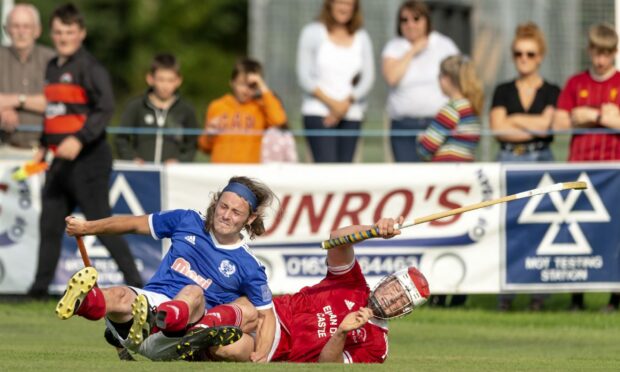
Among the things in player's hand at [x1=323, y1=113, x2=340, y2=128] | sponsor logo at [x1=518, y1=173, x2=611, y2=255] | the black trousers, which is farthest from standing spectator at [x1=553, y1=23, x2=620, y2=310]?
the black trousers

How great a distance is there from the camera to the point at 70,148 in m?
13.6

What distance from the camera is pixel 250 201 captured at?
10266 mm

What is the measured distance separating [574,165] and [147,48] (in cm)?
3033

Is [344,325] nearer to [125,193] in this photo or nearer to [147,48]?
[125,193]

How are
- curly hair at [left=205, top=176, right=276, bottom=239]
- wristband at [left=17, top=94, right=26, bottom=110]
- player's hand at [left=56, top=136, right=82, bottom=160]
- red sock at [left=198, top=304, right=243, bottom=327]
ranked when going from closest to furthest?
red sock at [left=198, top=304, right=243, bottom=327] → curly hair at [left=205, top=176, right=276, bottom=239] → player's hand at [left=56, top=136, right=82, bottom=160] → wristband at [left=17, top=94, right=26, bottom=110]

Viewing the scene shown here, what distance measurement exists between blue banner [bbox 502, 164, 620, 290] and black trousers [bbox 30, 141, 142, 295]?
329cm

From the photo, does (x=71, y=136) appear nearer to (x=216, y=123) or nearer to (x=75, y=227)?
(x=216, y=123)

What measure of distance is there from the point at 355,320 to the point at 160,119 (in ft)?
Answer: 19.0

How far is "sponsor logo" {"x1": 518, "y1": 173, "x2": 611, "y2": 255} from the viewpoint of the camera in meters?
14.4

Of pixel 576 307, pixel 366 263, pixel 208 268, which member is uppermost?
pixel 208 268

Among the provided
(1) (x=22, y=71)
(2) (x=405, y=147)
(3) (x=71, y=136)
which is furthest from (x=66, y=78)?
(2) (x=405, y=147)

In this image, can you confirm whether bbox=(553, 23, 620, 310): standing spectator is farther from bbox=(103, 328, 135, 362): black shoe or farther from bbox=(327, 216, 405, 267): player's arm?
bbox=(103, 328, 135, 362): black shoe

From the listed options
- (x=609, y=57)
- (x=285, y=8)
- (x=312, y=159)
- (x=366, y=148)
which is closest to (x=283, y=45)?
(x=285, y=8)

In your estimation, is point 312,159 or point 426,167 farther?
point 312,159
